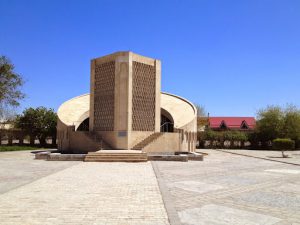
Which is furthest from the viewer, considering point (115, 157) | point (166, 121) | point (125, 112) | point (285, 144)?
point (166, 121)

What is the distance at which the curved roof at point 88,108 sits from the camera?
29953 millimetres

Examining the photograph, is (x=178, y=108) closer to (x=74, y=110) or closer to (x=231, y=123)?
(x=74, y=110)

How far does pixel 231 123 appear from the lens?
60375 millimetres

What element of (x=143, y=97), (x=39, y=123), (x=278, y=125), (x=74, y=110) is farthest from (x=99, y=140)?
(x=278, y=125)

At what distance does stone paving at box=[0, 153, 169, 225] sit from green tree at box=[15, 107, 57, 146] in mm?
29986

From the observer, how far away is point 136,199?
784cm

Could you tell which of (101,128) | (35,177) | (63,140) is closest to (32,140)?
(63,140)

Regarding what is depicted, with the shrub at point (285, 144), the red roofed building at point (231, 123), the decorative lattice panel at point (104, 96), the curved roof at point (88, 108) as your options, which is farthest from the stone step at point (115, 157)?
the red roofed building at point (231, 123)

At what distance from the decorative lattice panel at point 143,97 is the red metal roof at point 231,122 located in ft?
117

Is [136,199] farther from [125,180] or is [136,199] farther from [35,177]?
[35,177]

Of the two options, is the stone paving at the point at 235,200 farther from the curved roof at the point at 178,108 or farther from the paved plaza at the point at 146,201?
the curved roof at the point at 178,108

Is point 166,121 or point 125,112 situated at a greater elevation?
point 125,112

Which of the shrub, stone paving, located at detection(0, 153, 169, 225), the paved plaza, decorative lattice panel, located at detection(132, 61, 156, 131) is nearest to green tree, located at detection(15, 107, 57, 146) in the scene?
decorative lattice panel, located at detection(132, 61, 156, 131)

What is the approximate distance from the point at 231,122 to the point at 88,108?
35.6 metres
